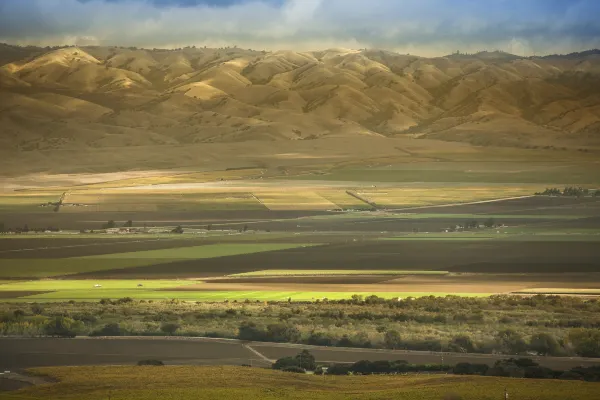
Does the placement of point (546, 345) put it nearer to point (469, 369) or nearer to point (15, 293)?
point (469, 369)

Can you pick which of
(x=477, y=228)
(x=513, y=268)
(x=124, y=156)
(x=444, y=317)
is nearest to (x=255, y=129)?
(x=124, y=156)

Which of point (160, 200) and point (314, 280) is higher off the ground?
point (160, 200)

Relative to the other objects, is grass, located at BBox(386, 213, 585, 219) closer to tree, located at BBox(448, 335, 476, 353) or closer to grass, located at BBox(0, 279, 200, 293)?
grass, located at BBox(0, 279, 200, 293)

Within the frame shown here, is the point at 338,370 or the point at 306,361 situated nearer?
the point at 338,370

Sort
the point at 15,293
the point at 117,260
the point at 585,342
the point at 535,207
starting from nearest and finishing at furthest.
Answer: the point at 585,342 < the point at 15,293 < the point at 117,260 < the point at 535,207

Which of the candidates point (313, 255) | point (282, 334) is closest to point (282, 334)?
point (282, 334)

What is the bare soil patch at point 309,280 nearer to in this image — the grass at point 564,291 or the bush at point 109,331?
the grass at point 564,291

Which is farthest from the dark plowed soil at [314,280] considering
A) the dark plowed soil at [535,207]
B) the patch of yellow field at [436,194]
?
the patch of yellow field at [436,194]
